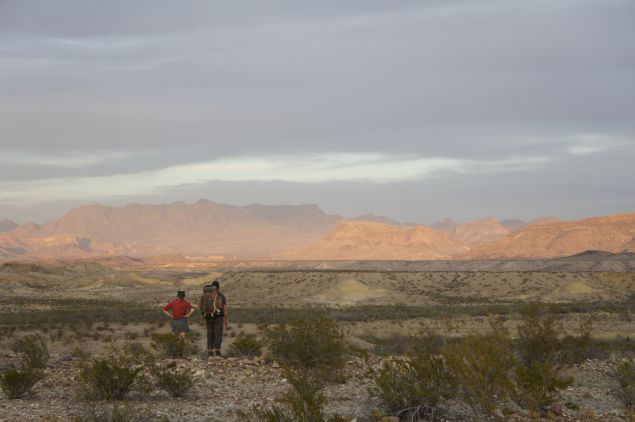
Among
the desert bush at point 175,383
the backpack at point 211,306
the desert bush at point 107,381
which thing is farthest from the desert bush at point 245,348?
the desert bush at point 107,381

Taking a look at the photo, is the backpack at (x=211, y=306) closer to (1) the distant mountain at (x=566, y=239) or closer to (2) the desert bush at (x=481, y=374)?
(2) the desert bush at (x=481, y=374)

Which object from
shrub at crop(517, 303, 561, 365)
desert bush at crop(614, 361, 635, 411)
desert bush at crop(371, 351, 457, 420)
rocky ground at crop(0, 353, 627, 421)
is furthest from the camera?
shrub at crop(517, 303, 561, 365)

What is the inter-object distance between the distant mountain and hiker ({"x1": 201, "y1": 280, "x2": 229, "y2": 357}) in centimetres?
16357

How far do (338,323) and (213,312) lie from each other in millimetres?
18309

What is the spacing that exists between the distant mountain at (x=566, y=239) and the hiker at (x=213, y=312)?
6440 inches

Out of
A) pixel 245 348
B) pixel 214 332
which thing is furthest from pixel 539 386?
pixel 245 348

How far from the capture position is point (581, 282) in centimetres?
6488

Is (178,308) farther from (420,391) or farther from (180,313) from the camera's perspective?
(420,391)

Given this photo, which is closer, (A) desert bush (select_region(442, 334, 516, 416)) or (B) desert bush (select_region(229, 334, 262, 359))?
(A) desert bush (select_region(442, 334, 516, 416))

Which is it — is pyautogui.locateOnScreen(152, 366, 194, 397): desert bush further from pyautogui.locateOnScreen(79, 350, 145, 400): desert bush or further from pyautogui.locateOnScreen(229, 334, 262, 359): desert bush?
pyautogui.locateOnScreen(229, 334, 262, 359): desert bush

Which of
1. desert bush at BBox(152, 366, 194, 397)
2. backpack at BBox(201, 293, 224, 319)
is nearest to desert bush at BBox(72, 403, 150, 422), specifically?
desert bush at BBox(152, 366, 194, 397)

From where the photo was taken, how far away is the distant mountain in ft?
563

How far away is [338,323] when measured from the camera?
33.7 metres

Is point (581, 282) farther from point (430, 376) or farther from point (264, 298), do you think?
point (430, 376)
